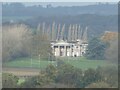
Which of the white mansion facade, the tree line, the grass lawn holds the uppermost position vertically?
the white mansion facade

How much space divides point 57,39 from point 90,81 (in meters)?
0.35

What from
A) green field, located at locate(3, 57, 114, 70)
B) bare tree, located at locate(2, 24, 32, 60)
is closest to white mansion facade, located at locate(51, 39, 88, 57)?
green field, located at locate(3, 57, 114, 70)

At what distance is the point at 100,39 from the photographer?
5.72 ft

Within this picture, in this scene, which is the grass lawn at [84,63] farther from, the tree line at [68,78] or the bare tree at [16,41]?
the bare tree at [16,41]

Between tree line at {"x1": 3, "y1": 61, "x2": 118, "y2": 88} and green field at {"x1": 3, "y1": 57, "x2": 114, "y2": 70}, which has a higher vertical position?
green field at {"x1": 3, "y1": 57, "x2": 114, "y2": 70}

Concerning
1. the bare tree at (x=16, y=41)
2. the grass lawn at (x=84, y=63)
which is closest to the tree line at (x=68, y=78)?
the grass lawn at (x=84, y=63)

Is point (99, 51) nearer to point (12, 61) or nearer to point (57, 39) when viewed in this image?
point (57, 39)

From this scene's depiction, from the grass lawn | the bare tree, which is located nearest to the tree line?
the grass lawn

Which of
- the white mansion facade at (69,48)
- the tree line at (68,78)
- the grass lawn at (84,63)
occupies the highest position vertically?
the white mansion facade at (69,48)

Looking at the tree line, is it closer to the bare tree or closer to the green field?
the green field

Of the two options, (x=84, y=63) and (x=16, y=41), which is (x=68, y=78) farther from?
(x=16, y=41)

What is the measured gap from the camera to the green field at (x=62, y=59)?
5.23 feet

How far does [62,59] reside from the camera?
66.0 inches

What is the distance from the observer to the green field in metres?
1.59
